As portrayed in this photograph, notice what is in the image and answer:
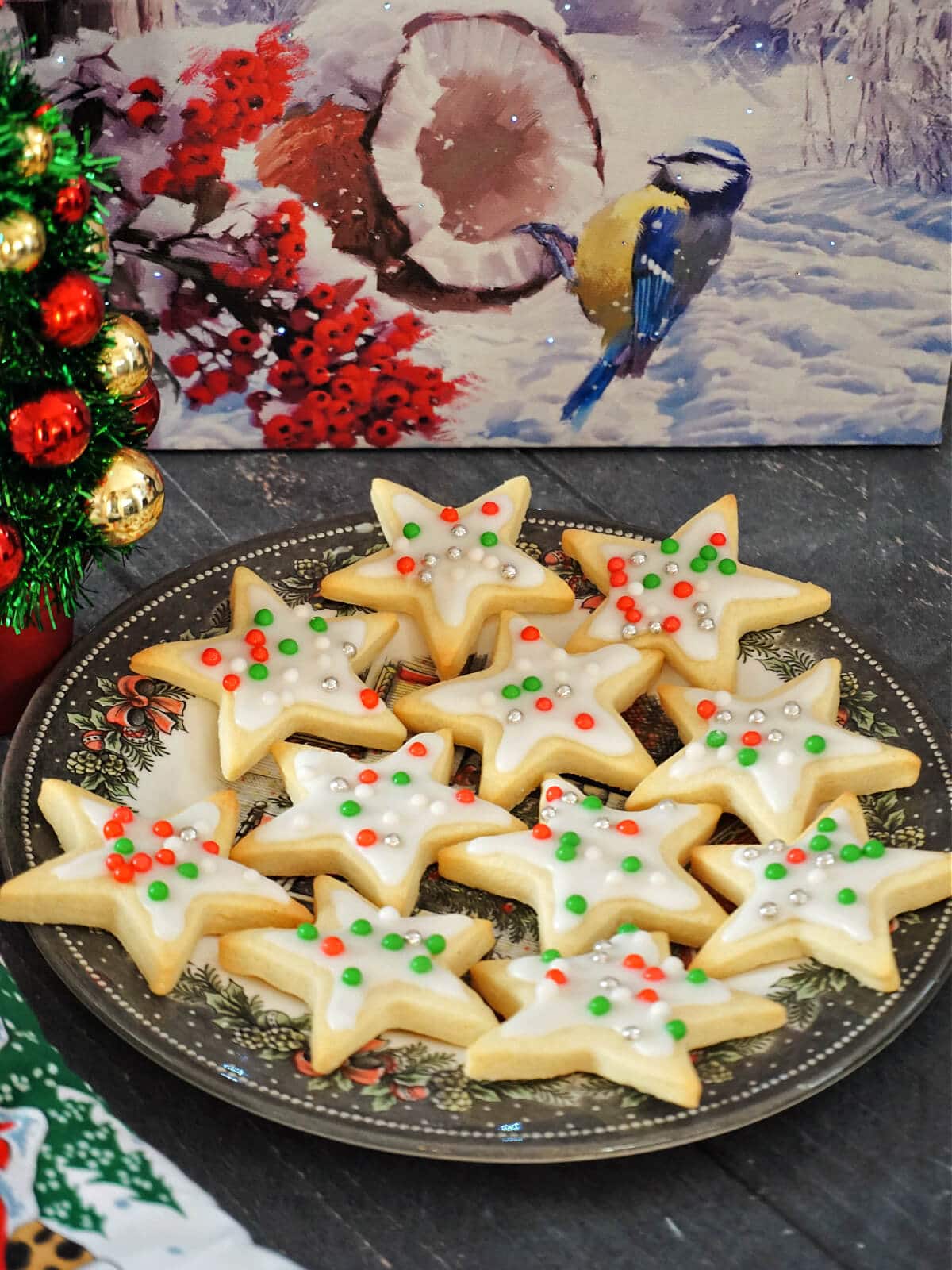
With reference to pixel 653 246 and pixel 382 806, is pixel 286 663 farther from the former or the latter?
pixel 653 246

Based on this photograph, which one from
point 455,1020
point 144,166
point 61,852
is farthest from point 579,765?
point 144,166

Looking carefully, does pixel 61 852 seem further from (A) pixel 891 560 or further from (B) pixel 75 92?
(A) pixel 891 560

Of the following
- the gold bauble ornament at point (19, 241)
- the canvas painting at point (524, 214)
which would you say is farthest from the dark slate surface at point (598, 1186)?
the canvas painting at point (524, 214)

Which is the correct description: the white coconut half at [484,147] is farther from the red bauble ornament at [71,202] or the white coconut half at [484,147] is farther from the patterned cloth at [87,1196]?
the patterned cloth at [87,1196]

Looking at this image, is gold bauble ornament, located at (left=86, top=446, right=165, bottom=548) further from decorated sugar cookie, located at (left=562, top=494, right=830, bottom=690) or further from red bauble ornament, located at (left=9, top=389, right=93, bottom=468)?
decorated sugar cookie, located at (left=562, top=494, right=830, bottom=690)

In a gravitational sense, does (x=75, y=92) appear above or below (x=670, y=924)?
above
